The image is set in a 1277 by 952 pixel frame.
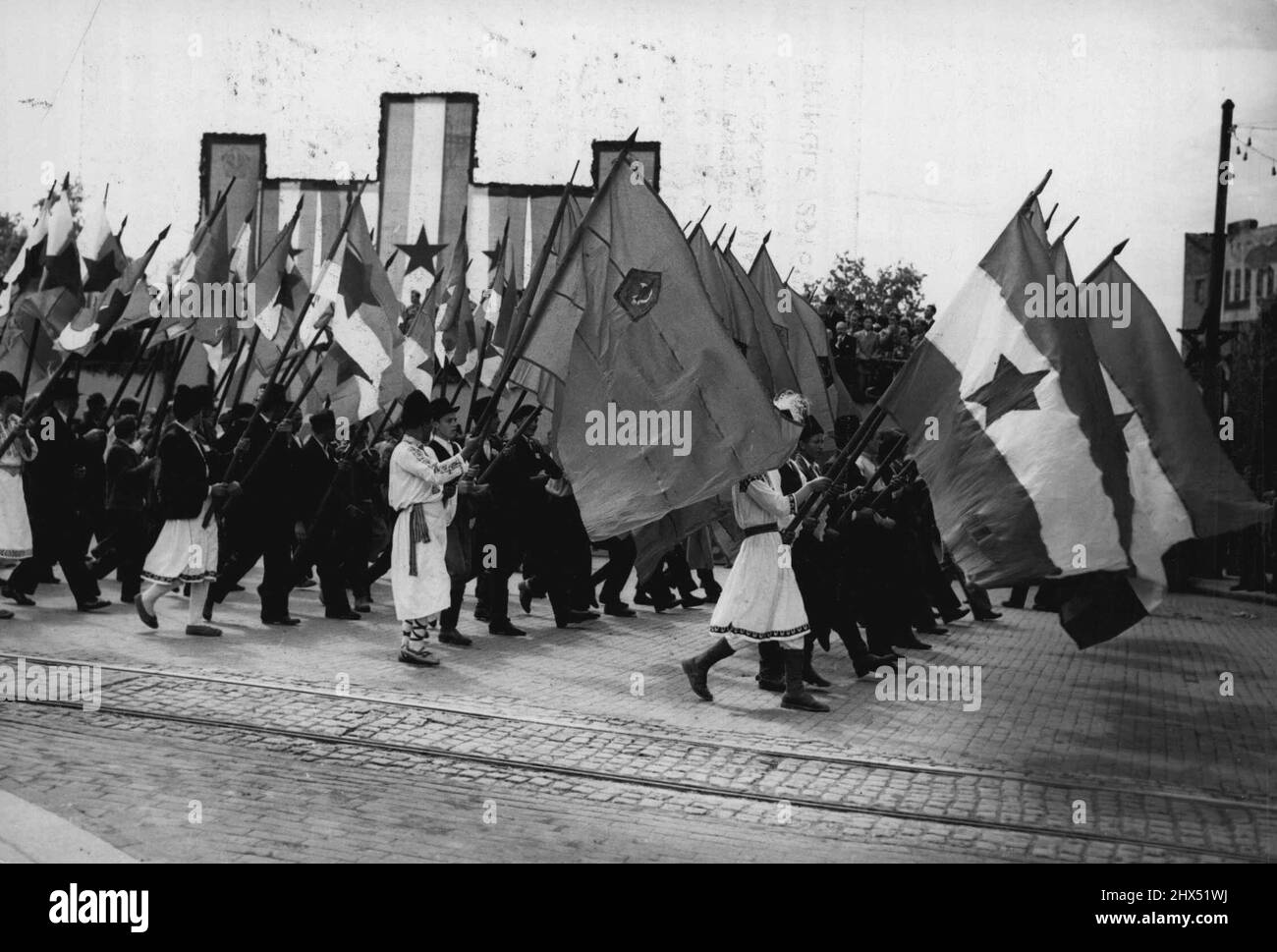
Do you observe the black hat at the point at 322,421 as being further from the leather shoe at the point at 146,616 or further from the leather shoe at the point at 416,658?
the leather shoe at the point at 416,658

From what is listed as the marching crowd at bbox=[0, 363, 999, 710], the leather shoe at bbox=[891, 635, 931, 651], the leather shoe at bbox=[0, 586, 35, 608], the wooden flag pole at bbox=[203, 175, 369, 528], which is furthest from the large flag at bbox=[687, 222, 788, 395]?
the leather shoe at bbox=[0, 586, 35, 608]

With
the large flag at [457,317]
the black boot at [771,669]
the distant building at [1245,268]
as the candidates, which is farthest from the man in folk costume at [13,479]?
the distant building at [1245,268]

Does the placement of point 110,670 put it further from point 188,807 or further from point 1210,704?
point 1210,704

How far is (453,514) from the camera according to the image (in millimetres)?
10859

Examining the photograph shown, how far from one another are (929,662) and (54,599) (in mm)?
7958

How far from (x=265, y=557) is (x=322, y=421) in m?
1.52

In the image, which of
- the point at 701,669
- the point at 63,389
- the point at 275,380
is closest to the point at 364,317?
the point at 275,380

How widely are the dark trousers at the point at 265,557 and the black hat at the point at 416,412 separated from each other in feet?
7.78

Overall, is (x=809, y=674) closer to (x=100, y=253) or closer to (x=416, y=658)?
(x=416, y=658)

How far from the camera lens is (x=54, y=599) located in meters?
12.9

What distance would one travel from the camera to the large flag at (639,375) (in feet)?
27.8

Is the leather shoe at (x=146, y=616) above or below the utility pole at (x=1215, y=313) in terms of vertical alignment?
below

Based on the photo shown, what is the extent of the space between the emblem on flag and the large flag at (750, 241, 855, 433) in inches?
276
